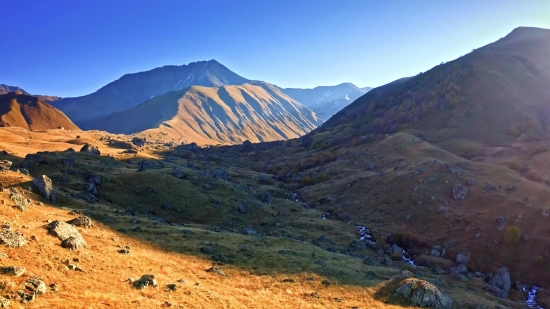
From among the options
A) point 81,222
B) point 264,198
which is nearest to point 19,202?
point 81,222

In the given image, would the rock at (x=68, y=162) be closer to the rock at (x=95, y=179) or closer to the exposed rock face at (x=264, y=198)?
the rock at (x=95, y=179)

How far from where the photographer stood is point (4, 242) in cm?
2605

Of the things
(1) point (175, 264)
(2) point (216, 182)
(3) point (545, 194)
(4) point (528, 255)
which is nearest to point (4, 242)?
(1) point (175, 264)

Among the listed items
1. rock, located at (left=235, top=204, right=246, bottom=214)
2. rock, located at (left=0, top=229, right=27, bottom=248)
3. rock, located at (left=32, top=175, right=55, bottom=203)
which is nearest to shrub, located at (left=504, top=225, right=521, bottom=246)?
rock, located at (left=235, top=204, right=246, bottom=214)

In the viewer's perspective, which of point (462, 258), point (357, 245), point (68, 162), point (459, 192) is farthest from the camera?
point (459, 192)

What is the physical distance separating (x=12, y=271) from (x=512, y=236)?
3298 inches

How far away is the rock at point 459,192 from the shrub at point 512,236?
643 inches

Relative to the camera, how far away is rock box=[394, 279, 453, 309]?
39.7 meters

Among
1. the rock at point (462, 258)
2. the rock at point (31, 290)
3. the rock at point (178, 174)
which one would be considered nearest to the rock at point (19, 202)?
the rock at point (31, 290)

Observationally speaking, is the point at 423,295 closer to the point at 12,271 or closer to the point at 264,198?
the point at 12,271

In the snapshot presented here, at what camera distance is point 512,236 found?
70312 mm

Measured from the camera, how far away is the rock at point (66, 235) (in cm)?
3006

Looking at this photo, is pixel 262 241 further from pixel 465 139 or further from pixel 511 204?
pixel 465 139

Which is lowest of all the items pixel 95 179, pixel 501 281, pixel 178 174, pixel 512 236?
pixel 501 281
